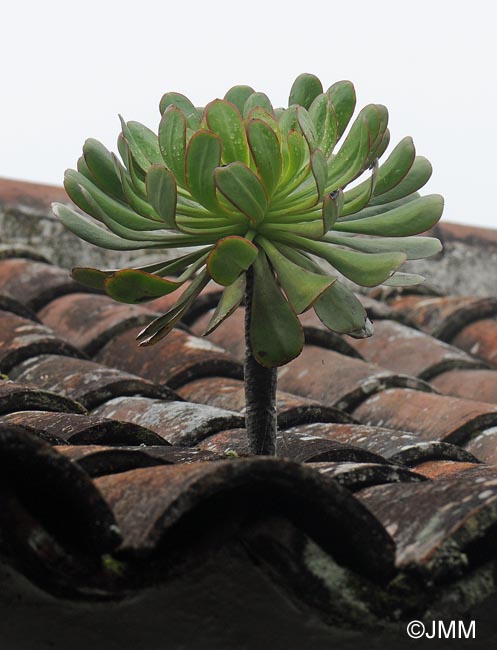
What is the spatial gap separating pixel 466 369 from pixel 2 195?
2787 mm

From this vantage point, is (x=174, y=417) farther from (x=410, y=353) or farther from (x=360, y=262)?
(x=410, y=353)

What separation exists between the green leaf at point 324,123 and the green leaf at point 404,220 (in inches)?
5.7

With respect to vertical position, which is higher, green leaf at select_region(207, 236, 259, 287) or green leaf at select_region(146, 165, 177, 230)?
green leaf at select_region(146, 165, 177, 230)

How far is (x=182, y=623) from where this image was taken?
1375 millimetres

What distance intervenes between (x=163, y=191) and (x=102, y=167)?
0.28 m

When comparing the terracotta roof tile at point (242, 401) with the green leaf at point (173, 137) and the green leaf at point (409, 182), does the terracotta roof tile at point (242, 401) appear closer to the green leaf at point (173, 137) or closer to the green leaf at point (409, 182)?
the green leaf at point (409, 182)

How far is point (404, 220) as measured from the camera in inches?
74.1

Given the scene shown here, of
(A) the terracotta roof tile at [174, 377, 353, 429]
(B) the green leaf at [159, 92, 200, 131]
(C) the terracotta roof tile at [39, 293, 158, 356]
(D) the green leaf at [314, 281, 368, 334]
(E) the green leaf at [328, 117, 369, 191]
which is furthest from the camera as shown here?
(C) the terracotta roof tile at [39, 293, 158, 356]

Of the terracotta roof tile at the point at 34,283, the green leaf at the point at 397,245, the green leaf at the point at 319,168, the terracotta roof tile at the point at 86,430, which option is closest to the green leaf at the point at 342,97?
the green leaf at the point at 397,245

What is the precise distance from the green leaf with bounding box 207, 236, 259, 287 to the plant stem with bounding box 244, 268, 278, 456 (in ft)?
0.72

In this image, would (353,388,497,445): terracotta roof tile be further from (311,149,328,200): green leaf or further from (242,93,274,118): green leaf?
(311,149,328,200): green leaf

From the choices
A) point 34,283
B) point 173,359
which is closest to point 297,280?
point 173,359

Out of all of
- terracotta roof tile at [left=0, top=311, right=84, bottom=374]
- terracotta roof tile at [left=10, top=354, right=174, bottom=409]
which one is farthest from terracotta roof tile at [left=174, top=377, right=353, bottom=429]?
terracotta roof tile at [left=0, top=311, right=84, bottom=374]

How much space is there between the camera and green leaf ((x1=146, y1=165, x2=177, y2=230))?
163cm
